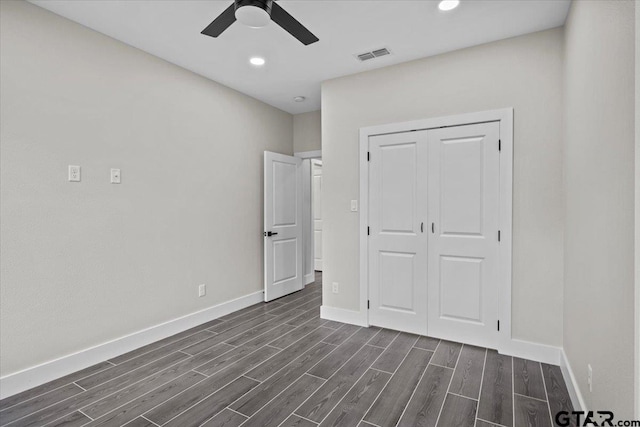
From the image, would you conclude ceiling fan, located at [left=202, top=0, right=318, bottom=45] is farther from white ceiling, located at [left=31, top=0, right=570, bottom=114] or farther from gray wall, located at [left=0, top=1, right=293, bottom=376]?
gray wall, located at [left=0, top=1, right=293, bottom=376]

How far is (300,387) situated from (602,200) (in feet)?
6.95

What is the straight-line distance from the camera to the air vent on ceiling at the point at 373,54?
3.01 meters

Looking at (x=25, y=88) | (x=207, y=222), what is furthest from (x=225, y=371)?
(x=25, y=88)

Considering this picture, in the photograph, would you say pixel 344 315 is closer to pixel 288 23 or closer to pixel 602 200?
pixel 602 200

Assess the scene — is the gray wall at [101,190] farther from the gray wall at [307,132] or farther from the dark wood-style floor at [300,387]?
the gray wall at [307,132]

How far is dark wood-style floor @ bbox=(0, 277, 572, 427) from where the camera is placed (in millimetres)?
1957

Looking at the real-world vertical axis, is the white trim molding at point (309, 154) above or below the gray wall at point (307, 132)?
below

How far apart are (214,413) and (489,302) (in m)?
2.40

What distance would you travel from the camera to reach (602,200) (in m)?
1.50

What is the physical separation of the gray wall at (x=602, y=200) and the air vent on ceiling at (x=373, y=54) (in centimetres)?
140

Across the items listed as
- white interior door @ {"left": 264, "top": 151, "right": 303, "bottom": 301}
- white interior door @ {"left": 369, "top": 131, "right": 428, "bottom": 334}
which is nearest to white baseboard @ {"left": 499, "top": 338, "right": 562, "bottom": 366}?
white interior door @ {"left": 369, "top": 131, "right": 428, "bottom": 334}

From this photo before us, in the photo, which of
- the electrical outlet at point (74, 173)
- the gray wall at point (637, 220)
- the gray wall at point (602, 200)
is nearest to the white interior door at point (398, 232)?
the gray wall at point (602, 200)

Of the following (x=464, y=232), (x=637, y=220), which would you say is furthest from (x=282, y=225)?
(x=637, y=220)

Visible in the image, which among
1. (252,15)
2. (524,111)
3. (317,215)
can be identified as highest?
(252,15)
